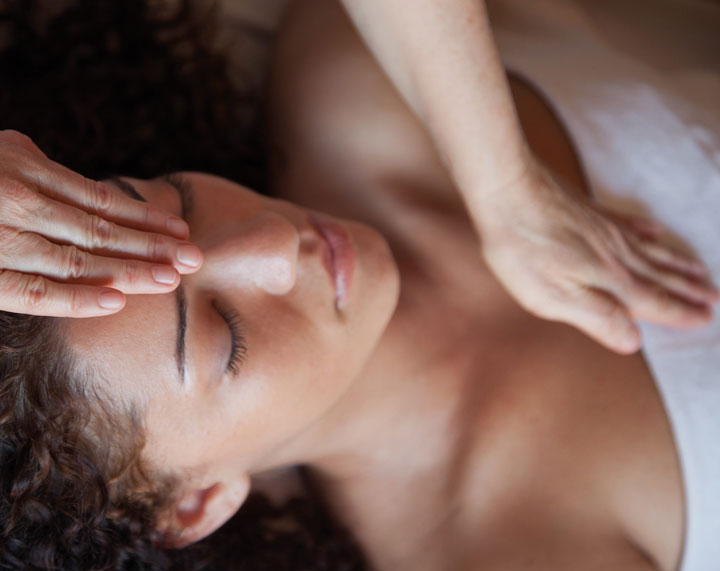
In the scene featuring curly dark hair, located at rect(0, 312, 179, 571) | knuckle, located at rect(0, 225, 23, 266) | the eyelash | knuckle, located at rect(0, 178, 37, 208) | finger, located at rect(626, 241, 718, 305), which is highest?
knuckle, located at rect(0, 178, 37, 208)

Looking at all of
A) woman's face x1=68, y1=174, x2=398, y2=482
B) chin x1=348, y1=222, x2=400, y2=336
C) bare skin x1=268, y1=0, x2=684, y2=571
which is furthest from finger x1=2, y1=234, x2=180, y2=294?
bare skin x1=268, y1=0, x2=684, y2=571

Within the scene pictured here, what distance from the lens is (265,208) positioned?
3.66 feet

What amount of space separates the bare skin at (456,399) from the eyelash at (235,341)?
0.98ft

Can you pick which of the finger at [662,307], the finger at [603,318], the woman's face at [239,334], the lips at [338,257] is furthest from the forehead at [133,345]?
the finger at [662,307]

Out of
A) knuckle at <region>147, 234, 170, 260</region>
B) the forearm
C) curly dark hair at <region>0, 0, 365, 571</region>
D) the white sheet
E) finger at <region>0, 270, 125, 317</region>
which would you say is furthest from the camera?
the white sheet

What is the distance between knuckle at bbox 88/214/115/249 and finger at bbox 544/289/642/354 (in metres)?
0.75

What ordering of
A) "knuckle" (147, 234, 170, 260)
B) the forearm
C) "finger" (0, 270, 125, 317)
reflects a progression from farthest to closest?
the forearm
"knuckle" (147, 234, 170, 260)
"finger" (0, 270, 125, 317)

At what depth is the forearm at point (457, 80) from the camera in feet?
3.51

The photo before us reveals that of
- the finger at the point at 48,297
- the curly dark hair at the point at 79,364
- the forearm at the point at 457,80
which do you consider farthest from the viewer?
the forearm at the point at 457,80

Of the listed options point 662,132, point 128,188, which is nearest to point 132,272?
point 128,188

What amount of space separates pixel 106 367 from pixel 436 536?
0.69m

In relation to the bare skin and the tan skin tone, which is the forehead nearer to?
the tan skin tone

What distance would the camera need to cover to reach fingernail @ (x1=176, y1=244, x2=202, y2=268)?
85 cm

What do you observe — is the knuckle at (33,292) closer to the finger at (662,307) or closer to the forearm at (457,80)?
the forearm at (457,80)
